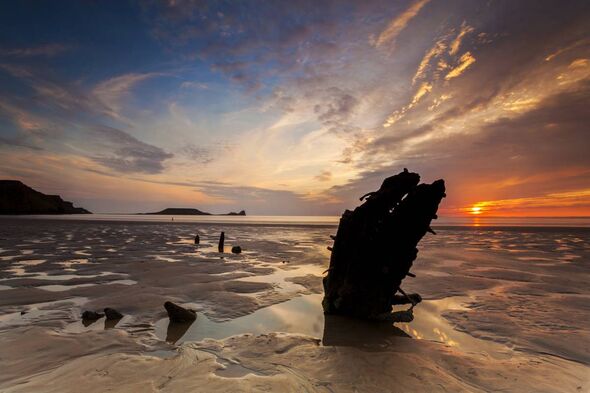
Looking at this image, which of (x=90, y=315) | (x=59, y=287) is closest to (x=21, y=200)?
(x=59, y=287)

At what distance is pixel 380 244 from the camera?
819 centimetres

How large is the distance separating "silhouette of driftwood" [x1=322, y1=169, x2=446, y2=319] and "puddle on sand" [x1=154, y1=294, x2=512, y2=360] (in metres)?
0.59

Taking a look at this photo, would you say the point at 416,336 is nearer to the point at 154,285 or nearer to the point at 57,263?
the point at 154,285

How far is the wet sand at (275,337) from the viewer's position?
514 cm

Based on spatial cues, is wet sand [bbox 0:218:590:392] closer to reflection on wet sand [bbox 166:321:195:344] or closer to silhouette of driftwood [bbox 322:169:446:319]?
reflection on wet sand [bbox 166:321:195:344]

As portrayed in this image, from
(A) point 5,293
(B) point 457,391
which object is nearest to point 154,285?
(A) point 5,293

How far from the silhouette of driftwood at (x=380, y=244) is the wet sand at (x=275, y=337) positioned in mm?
669

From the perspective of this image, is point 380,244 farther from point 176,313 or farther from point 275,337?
point 176,313

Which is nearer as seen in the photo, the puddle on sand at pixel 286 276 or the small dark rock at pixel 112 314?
the small dark rock at pixel 112 314

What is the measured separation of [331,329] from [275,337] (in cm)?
164

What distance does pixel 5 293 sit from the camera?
33.9 feet

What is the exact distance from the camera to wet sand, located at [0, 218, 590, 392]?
514 cm

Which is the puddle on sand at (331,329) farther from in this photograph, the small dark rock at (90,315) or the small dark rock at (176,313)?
the small dark rock at (90,315)

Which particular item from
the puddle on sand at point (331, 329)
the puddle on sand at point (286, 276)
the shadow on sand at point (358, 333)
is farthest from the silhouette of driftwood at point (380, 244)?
the puddle on sand at point (286, 276)
